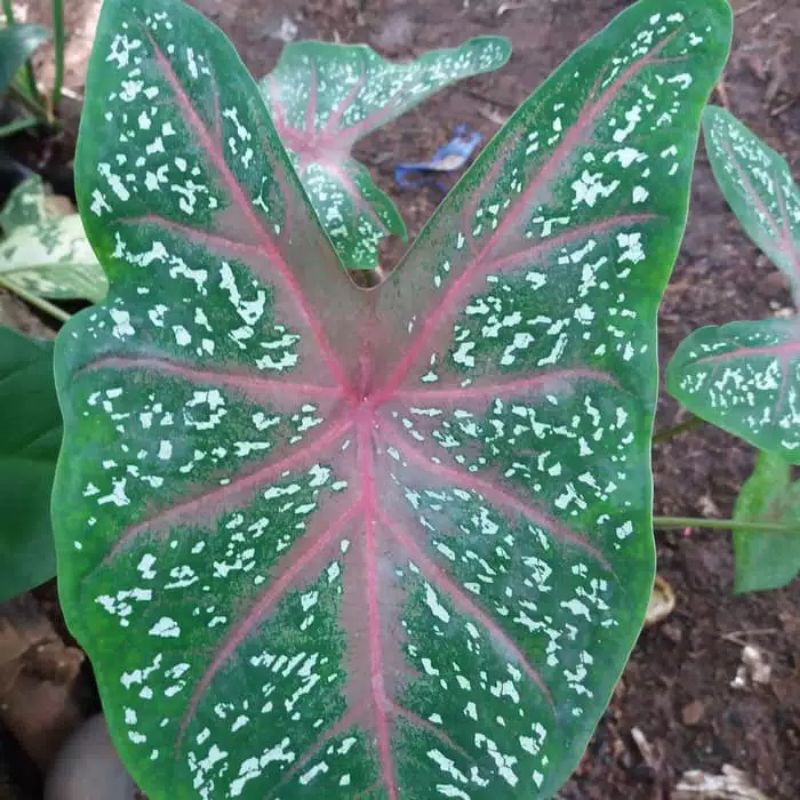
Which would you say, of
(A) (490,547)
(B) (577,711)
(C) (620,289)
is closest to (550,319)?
(C) (620,289)

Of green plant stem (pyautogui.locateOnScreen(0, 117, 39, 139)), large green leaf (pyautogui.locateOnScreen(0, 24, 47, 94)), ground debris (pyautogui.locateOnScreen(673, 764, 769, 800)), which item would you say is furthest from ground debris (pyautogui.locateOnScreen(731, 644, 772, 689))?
green plant stem (pyautogui.locateOnScreen(0, 117, 39, 139))

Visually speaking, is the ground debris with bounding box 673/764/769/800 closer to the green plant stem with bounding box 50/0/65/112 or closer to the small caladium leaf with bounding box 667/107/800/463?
the small caladium leaf with bounding box 667/107/800/463

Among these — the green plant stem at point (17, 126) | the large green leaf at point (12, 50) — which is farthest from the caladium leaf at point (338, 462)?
the green plant stem at point (17, 126)

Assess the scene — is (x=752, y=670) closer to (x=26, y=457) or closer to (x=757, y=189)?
(x=757, y=189)

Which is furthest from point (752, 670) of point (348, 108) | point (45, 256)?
point (45, 256)

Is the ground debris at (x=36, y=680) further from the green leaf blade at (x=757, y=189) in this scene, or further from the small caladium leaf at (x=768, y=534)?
the green leaf blade at (x=757, y=189)
